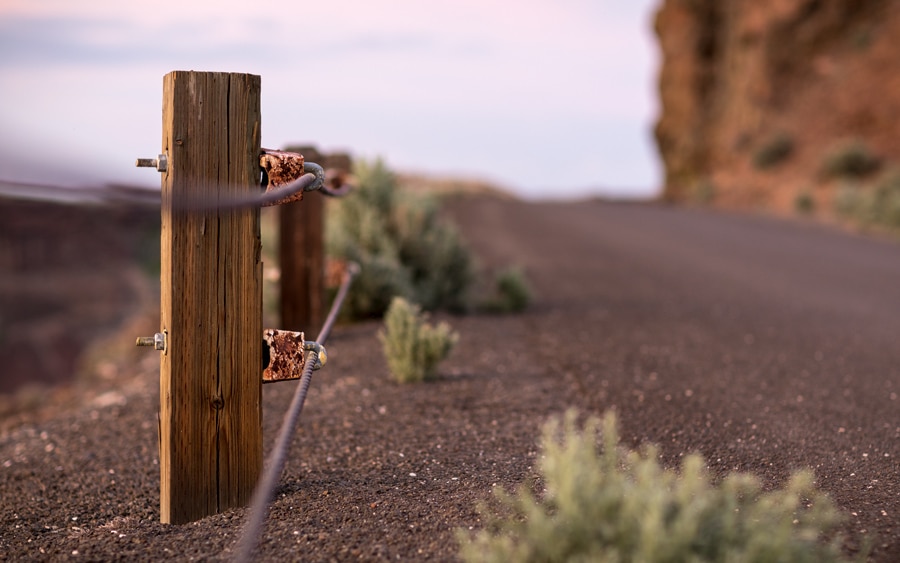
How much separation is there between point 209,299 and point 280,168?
55 cm

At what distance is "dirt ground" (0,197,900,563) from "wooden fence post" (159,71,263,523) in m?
0.21

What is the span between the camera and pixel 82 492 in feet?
13.2

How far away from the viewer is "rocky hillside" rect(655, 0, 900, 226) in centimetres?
2320

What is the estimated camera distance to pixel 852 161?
74.5ft

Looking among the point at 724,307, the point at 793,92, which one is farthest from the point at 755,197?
the point at 724,307

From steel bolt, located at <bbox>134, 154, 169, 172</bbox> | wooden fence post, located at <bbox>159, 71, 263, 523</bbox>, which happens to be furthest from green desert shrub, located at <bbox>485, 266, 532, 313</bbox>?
steel bolt, located at <bbox>134, 154, 169, 172</bbox>

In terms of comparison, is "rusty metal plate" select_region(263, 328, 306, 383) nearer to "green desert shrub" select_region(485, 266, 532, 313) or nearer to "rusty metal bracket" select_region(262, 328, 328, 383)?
"rusty metal bracket" select_region(262, 328, 328, 383)

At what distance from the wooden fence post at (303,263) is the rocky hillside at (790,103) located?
13.8 m

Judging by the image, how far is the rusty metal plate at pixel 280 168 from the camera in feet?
10.7

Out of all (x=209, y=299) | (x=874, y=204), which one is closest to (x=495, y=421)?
(x=209, y=299)

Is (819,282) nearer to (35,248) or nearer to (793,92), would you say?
(793,92)

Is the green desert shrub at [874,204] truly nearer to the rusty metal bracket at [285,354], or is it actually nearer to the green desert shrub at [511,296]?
the green desert shrub at [511,296]

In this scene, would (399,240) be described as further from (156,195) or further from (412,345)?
(156,195)

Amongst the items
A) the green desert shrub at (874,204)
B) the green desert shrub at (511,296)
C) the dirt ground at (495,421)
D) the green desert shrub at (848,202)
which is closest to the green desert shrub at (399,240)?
the green desert shrub at (511,296)
